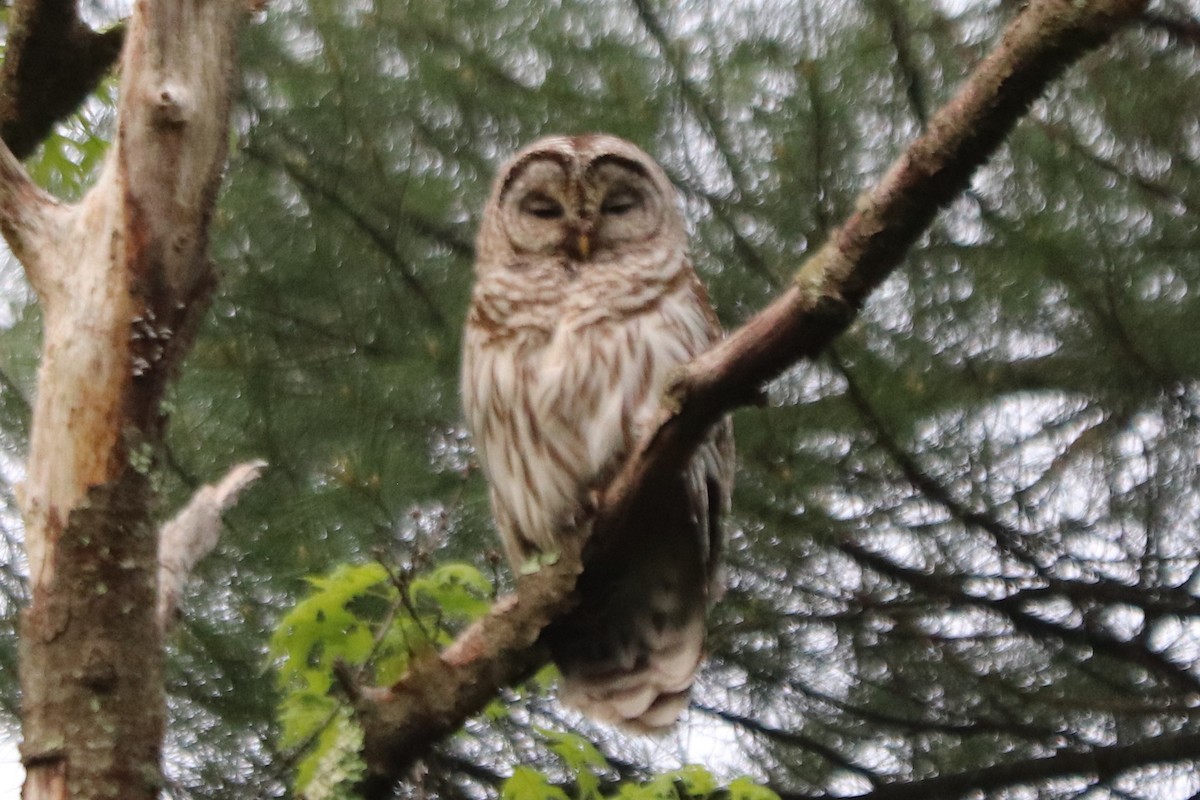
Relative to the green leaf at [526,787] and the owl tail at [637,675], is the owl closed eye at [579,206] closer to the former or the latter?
the owl tail at [637,675]

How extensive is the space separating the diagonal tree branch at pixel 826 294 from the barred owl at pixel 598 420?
329 mm

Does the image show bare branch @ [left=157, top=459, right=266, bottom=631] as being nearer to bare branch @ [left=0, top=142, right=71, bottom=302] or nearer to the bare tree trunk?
the bare tree trunk

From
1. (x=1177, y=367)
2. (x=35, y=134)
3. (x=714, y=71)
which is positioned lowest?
(x=1177, y=367)

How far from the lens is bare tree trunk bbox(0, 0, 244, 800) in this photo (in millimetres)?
2275

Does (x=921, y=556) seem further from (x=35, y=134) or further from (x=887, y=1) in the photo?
(x=35, y=134)

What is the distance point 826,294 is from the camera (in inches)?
69.5

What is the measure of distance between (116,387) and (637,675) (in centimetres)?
115

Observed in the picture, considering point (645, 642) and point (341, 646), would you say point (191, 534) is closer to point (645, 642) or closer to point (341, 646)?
point (341, 646)

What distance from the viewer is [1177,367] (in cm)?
384

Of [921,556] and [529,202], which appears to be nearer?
[529,202]

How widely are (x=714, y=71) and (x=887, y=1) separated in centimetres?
47

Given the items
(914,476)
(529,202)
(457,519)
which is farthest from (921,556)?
(529,202)

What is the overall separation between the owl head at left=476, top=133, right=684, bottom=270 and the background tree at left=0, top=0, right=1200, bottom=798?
74cm

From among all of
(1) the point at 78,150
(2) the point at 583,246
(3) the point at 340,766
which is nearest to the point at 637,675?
(3) the point at 340,766
